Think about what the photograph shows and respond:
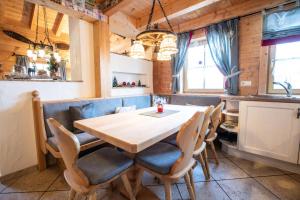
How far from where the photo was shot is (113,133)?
1148 millimetres

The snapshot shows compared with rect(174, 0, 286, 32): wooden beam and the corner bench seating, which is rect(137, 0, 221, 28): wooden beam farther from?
the corner bench seating

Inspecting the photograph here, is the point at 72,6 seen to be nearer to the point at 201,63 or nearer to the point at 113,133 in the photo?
the point at 113,133

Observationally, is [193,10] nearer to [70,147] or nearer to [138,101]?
[138,101]

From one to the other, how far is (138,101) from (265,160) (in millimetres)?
2404

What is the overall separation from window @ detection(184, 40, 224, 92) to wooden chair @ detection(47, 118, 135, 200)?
8.61 feet

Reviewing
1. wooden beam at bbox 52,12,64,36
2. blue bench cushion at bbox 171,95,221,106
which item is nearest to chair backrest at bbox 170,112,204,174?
blue bench cushion at bbox 171,95,221,106

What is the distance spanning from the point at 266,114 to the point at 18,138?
3320mm

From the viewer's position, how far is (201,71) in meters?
3.38

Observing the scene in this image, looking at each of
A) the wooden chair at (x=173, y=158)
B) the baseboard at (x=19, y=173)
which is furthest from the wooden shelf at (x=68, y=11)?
the wooden chair at (x=173, y=158)

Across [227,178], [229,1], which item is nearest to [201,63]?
[229,1]

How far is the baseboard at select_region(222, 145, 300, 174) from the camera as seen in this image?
6.28ft

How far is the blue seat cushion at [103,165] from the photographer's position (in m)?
1.07

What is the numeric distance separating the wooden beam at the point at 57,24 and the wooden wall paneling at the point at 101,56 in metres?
1.80

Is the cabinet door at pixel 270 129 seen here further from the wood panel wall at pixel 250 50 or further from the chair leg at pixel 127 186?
the chair leg at pixel 127 186
